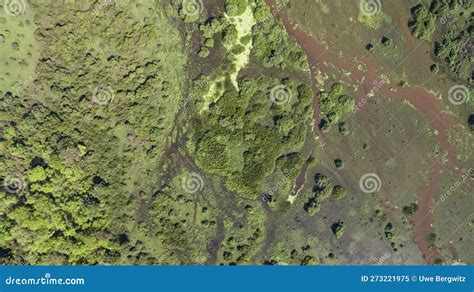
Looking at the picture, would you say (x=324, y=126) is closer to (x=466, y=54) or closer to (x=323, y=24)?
(x=323, y=24)

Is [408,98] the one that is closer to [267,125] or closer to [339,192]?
[339,192]

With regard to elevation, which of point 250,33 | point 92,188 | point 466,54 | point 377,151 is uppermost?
point 466,54

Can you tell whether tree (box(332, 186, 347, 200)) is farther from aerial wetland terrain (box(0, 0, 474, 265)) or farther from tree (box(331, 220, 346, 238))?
tree (box(331, 220, 346, 238))

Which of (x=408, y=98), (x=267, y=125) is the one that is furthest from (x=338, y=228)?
(x=408, y=98)

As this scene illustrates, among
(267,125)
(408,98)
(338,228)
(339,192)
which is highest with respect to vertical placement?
(408,98)

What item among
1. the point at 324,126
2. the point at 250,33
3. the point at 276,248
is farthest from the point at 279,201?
the point at 250,33
